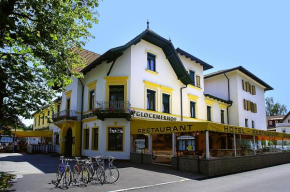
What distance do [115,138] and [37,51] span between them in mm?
10249

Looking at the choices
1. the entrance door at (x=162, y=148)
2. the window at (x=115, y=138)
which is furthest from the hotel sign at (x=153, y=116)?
the entrance door at (x=162, y=148)

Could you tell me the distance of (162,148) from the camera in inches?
646

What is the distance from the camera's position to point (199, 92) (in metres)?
25.0

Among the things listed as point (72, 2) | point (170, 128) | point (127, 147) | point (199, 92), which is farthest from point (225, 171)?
point (199, 92)

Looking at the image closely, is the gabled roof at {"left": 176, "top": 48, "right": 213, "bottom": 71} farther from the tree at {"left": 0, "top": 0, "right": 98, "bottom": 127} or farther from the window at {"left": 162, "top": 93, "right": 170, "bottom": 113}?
the tree at {"left": 0, "top": 0, "right": 98, "bottom": 127}

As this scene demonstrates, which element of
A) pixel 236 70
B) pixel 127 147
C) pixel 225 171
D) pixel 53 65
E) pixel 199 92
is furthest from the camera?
pixel 236 70

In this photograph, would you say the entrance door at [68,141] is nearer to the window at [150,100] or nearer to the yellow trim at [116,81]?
the yellow trim at [116,81]

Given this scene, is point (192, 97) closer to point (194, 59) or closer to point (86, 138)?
point (194, 59)

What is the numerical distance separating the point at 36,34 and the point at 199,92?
61.3ft

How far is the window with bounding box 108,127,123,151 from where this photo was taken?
17.8 meters

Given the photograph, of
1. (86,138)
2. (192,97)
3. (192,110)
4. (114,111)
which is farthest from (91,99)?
(192,110)

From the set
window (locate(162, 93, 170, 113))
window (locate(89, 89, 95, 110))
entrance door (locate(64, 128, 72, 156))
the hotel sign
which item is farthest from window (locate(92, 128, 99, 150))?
window (locate(162, 93, 170, 113))

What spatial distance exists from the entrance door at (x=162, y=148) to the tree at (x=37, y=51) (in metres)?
8.07

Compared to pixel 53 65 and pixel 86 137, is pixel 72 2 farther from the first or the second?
pixel 86 137
